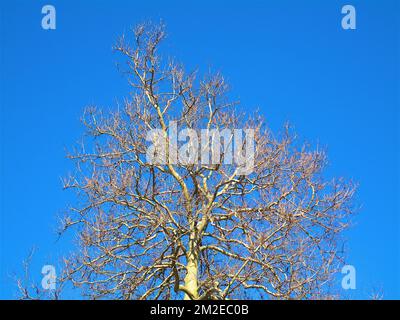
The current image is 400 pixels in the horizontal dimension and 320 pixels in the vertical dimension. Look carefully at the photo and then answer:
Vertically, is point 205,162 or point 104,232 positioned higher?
point 205,162

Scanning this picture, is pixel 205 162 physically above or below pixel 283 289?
above

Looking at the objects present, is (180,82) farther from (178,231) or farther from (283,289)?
(283,289)

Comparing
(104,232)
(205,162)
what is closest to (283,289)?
(205,162)

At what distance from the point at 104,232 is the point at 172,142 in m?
2.57

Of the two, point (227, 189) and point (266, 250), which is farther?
point (227, 189)

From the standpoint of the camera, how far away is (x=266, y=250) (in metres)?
14.5
